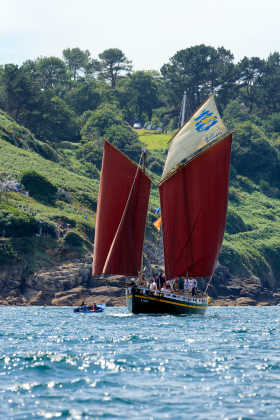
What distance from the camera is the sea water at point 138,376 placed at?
13.8m

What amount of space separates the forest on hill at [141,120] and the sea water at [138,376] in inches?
1951

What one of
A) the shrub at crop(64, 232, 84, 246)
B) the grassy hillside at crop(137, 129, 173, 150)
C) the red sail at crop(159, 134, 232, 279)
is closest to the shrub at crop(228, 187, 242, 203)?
the grassy hillside at crop(137, 129, 173, 150)

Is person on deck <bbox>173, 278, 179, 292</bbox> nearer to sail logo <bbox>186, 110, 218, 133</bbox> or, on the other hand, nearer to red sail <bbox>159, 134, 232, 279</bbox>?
red sail <bbox>159, 134, 232, 279</bbox>

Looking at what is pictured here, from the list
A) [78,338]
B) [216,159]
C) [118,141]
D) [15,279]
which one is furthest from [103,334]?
[118,141]

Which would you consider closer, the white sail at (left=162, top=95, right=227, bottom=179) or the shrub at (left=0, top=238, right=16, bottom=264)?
the white sail at (left=162, top=95, right=227, bottom=179)

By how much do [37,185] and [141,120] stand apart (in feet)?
324

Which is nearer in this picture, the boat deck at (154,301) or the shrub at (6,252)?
the boat deck at (154,301)

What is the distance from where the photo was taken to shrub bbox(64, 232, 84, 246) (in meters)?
71.0

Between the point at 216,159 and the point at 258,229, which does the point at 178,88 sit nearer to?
the point at 258,229

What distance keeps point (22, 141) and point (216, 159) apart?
2606 inches

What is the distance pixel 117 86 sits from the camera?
176 m

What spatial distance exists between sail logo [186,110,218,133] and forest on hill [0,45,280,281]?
102 ft

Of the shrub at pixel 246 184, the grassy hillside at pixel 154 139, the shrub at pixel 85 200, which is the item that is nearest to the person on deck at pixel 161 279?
the shrub at pixel 85 200

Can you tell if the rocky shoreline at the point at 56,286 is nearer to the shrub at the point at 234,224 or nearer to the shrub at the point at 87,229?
the shrub at the point at 87,229
